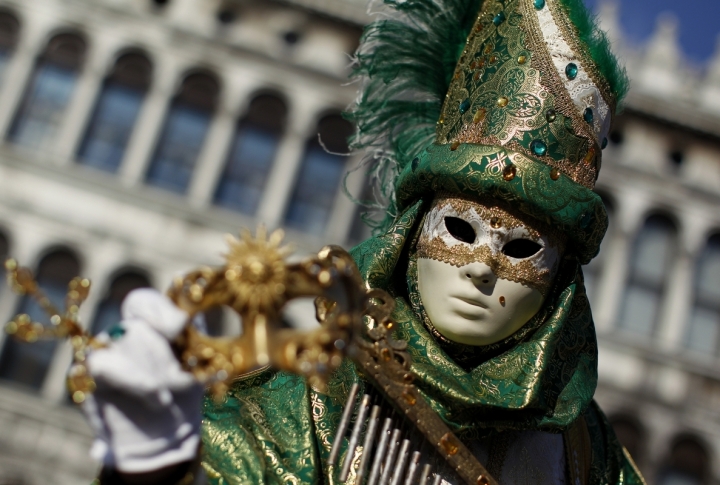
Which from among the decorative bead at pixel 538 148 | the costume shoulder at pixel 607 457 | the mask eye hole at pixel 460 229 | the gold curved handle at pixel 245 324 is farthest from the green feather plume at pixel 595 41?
the gold curved handle at pixel 245 324

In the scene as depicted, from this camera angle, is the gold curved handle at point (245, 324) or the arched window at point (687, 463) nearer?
the gold curved handle at point (245, 324)

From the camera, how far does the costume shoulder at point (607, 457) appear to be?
2295 mm

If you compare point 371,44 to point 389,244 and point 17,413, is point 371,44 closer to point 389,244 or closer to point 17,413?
point 389,244

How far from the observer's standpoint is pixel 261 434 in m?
1.86

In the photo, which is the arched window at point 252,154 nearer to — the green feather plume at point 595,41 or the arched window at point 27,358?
the arched window at point 27,358

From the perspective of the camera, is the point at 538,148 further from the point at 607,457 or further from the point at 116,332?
the point at 116,332

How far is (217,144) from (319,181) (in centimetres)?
147

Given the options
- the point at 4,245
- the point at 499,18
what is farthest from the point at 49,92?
the point at 499,18

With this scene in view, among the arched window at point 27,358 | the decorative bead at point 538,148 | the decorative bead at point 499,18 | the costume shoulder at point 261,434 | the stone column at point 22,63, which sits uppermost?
the stone column at point 22,63

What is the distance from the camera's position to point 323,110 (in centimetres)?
1317

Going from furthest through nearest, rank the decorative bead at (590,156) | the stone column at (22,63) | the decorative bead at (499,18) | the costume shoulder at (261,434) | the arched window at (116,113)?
the arched window at (116,113) < the stone column at (22,63) < the decorative bead at (499,18) < the decorative bead at (590,156) < the costume shoulder at (261,434)

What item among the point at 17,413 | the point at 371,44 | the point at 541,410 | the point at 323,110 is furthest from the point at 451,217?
the point at 323,110

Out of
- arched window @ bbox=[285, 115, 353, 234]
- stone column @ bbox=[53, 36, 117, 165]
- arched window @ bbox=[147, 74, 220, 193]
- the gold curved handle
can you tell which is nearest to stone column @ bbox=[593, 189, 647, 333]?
arched window @ bbox=[285, 115, 353, 234]

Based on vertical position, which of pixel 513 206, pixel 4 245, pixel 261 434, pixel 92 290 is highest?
pixel 513 206
